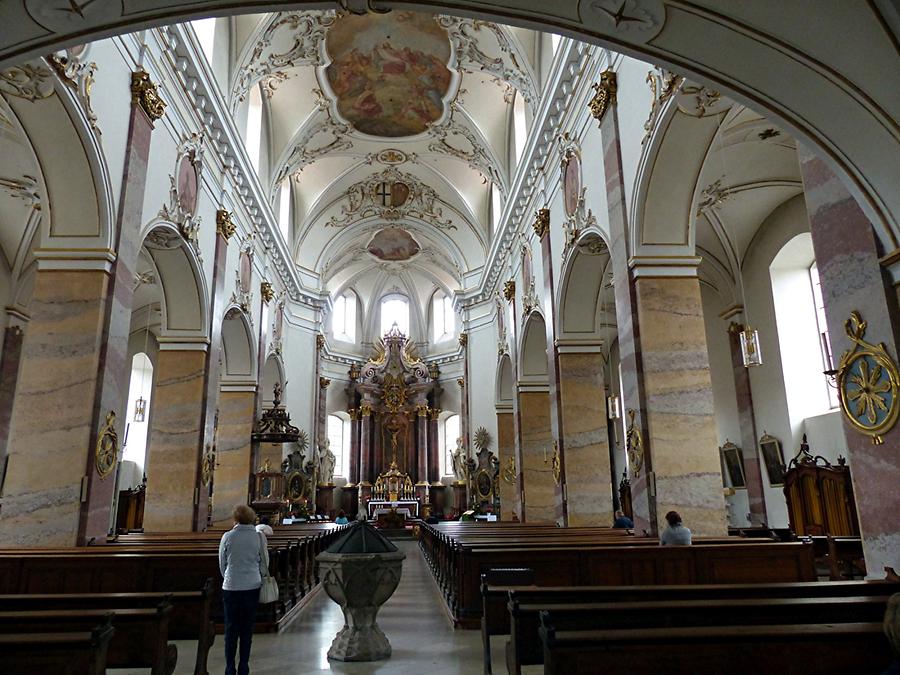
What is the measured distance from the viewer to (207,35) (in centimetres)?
1260

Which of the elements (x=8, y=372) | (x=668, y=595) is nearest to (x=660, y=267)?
(x=668, y=595)

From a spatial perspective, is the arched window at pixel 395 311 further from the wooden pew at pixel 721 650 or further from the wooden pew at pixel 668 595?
the wooden pew at pixel 721 650

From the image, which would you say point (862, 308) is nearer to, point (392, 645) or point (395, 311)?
point (392, 645)

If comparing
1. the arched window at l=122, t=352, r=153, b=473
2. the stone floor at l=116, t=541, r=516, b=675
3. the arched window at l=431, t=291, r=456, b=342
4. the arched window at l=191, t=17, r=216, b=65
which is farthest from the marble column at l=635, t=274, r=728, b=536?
the arched window at l=431, t=291, r=456, b=342

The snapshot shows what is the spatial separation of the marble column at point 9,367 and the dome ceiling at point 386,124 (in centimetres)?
680

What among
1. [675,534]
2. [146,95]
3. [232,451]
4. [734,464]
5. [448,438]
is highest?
[146,95]

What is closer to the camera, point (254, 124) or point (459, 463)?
point (254, 124)

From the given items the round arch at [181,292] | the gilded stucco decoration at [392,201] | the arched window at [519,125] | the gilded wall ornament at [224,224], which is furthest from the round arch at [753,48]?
the gilded stucco decoration at [392,201]

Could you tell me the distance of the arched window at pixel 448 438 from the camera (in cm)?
2928

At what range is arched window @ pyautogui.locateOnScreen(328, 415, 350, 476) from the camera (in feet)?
96.0

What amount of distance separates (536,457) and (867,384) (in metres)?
11.4

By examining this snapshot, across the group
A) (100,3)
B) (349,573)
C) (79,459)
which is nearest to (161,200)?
(79,459)

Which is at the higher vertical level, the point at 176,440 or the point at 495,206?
the point at 495,206

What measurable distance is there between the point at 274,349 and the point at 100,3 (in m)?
16.1
